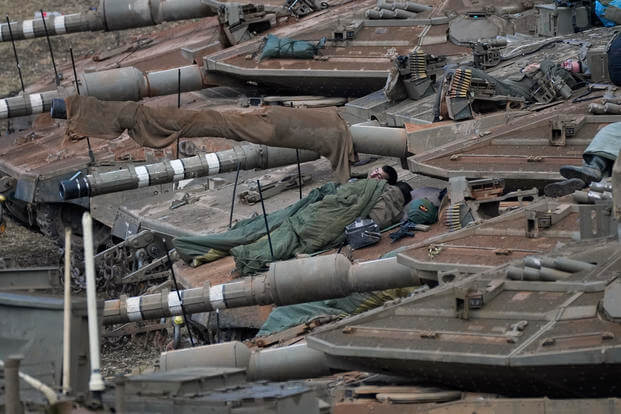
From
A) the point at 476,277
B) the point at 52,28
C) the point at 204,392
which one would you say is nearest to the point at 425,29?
the point at 52,28

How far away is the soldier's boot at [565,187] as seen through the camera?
→ 2452 centimetres

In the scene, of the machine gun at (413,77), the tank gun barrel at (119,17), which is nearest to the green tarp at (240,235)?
the machine gun at (413,77)

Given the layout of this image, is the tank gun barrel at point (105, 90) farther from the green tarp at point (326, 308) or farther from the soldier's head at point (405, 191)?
the green tarp at point (326, 308)

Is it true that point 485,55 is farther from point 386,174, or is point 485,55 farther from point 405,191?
point 405,191

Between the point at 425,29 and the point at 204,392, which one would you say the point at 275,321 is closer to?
the point at 204,392

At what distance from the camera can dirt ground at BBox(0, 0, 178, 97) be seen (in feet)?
173

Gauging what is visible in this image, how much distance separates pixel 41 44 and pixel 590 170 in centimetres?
3320

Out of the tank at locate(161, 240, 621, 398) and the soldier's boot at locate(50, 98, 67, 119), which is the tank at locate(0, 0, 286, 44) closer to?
the soldier's boot at locate(50, 98, 67, 119)

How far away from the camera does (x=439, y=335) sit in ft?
62.6

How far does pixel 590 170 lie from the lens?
24.8 meters

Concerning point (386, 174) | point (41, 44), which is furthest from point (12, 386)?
point (41, 44)

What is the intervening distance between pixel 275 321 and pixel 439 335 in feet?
19.4

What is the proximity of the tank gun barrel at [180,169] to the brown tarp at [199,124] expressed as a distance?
4.21ft

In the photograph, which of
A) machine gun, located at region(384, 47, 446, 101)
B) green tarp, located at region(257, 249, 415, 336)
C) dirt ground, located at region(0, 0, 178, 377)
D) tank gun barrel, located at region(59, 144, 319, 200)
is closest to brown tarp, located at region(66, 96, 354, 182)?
tank gun barrel, located at region(59, 144, 319, 200)
